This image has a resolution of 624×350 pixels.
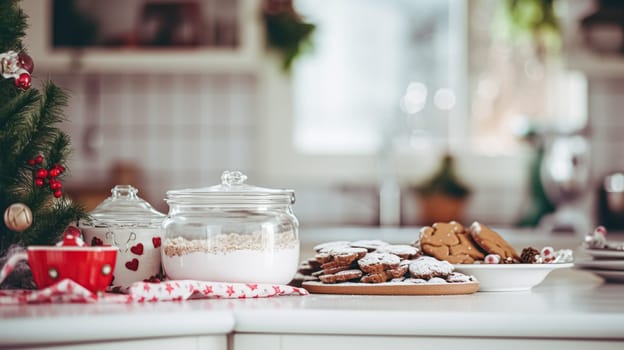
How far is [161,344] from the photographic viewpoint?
0.92 m

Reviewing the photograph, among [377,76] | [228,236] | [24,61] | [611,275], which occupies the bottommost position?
[611,275]

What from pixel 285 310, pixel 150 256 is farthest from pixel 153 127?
pixel 285 310

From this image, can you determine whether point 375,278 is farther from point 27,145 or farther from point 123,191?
point 27,145

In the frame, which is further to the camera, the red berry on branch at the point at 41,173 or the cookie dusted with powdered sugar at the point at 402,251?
the cookie dusted with powdered sugar at the point at 402,251

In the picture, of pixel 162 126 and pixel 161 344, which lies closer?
pixel 161 344

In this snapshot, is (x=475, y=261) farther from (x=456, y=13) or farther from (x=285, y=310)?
(x=456, y=13)

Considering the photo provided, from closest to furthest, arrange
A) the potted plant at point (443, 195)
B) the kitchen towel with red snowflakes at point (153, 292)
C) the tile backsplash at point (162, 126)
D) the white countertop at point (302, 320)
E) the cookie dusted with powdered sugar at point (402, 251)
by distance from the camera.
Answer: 1. the white countertop at point (302, 320)
2. the kitchen towel with red snowflakes at point (153, 292)
3. the cookie dusted with powdered sugar at point (402, 251)
4. the potted plant at point (443, 195)
5. the tile backsplash at point (162, 126)

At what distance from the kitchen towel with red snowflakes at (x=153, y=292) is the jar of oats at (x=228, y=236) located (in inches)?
1.0

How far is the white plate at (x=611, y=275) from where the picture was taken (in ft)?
4.65

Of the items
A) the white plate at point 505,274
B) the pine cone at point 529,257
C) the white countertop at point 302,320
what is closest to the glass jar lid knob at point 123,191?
the white countertop at point 302,320

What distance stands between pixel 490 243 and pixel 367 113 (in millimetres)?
2301

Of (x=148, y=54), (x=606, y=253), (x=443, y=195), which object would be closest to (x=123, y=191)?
(x=606, y=253)

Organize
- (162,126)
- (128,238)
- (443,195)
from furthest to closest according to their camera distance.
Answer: (162,126) < (443,195) < (128,238)

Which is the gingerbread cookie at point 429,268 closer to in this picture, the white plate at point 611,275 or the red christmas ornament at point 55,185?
the white plate at point 611,275
